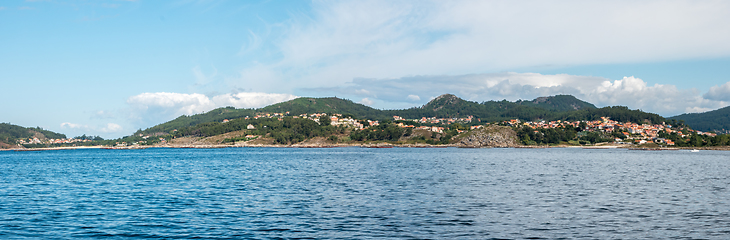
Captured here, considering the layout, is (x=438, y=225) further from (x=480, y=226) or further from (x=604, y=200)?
(x=604, y=200)

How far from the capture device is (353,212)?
26.4 meters

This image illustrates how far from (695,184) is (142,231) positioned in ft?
160

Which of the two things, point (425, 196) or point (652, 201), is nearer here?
point (652, 201)

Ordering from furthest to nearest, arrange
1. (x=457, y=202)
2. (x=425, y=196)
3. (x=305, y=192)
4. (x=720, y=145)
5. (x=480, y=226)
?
1. (x=720, y=145)
2. (x=305, y=192)
3. (x=425, y=196)
4. (x=457, y=202)
5. (x=480, y=226)

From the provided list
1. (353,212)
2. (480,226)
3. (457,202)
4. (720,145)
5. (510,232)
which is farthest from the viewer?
(720,145)

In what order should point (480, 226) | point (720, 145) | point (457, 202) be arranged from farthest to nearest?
point (720, 145), point (457, 202), point (480, 226)

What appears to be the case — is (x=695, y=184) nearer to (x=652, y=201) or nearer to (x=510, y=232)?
(x=652, y=201)

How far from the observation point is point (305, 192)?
121 ft

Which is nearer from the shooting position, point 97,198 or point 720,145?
point 97,198

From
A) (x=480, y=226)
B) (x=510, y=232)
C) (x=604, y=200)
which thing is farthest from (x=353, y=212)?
(x=604, y=200)

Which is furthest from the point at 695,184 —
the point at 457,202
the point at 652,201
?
the point at 457,202

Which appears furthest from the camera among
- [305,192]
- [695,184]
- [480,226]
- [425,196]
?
[695,184]

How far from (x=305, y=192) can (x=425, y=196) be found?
382 inches

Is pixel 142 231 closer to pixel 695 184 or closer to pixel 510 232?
pixel 510 232
